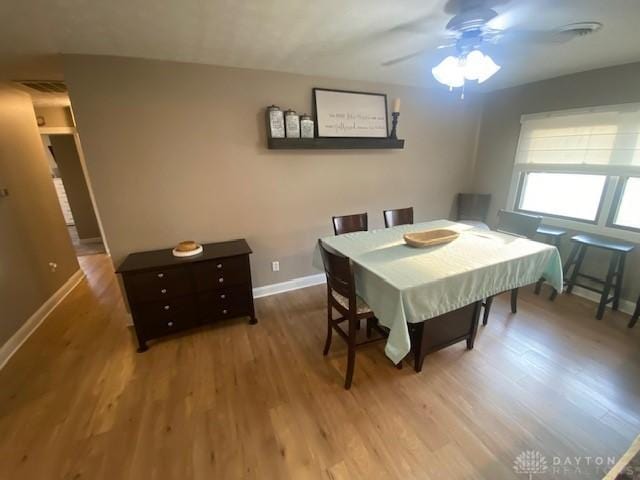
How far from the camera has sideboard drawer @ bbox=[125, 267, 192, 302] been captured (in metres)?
2.10

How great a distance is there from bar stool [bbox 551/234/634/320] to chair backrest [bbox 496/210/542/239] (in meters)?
0.49

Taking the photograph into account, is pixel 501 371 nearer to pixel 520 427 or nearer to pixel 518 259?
pixel 520 427

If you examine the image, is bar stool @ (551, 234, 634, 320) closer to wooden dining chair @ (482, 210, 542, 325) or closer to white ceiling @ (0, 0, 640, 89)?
wooden dining chair @ (482, 210, 542, 325)

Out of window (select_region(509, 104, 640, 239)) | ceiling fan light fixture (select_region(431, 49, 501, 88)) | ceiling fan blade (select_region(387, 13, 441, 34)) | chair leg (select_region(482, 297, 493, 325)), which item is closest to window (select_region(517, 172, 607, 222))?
window (select_region(509, 104, 640, 239))

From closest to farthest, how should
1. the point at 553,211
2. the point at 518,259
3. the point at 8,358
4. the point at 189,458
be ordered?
the point at 189,458 → the point at 518,259 → the point at 8,358 → the point at 553,211

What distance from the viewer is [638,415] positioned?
1.60m

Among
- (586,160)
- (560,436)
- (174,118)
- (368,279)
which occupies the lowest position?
(560,436)

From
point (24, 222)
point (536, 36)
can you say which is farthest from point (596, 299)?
point (24, 222)

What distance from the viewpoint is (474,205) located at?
383 cm

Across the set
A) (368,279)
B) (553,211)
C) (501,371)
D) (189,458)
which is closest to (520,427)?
(501,371)

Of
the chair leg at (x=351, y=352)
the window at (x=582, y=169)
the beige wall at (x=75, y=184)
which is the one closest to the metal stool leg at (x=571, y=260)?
the window at (x=582, y=169)

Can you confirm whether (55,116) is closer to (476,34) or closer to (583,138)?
(476,34)

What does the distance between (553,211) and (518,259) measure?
2038 mm

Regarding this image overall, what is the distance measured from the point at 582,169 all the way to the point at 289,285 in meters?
3.47
